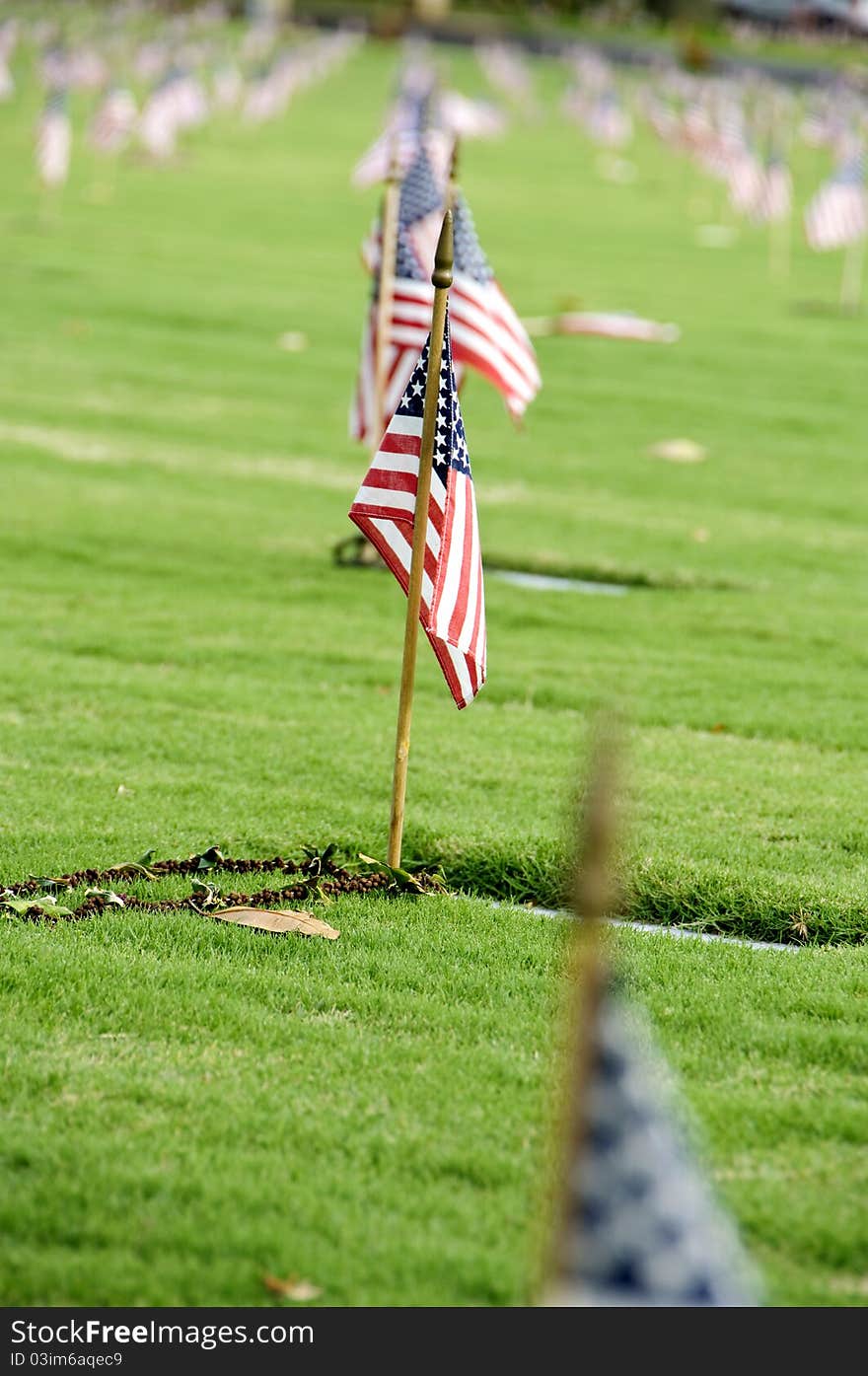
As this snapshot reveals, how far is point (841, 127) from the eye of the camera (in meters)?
40.6

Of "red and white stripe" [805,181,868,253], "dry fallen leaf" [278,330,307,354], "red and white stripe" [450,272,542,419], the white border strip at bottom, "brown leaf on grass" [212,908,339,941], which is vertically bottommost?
the white border strip at bottom

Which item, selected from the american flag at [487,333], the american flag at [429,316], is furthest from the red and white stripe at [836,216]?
the american flag at [487,333]

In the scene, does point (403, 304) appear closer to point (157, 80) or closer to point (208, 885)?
point (208, 885)

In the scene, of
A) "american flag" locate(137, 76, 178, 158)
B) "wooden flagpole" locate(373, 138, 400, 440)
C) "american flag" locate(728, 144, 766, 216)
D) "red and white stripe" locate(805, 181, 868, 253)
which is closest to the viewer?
"wooden flagpole" locate(373, 138, 400, 440)

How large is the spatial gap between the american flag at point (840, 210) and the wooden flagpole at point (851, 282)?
32 centimetres

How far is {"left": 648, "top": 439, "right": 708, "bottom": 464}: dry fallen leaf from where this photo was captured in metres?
15.0

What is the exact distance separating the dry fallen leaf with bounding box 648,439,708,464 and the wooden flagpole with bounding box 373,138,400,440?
5612 millimetres

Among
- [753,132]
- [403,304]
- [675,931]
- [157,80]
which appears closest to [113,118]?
[753,132]

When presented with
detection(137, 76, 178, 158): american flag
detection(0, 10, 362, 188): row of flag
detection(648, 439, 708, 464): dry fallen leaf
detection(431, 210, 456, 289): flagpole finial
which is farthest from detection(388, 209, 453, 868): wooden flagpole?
detection(137, 76, 178, 158): american flag

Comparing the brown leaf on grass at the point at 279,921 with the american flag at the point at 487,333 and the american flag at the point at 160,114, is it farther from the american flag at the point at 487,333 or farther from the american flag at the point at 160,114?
the american flag at the point at 160,114

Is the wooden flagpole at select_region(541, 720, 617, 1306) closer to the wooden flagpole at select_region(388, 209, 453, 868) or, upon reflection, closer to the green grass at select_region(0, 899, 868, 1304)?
the green grass at select_region(0, 899, 868, 1304)

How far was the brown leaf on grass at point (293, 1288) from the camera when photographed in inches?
151

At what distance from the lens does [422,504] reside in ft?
19.4

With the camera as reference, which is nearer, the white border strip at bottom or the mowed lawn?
the mowed lawn
